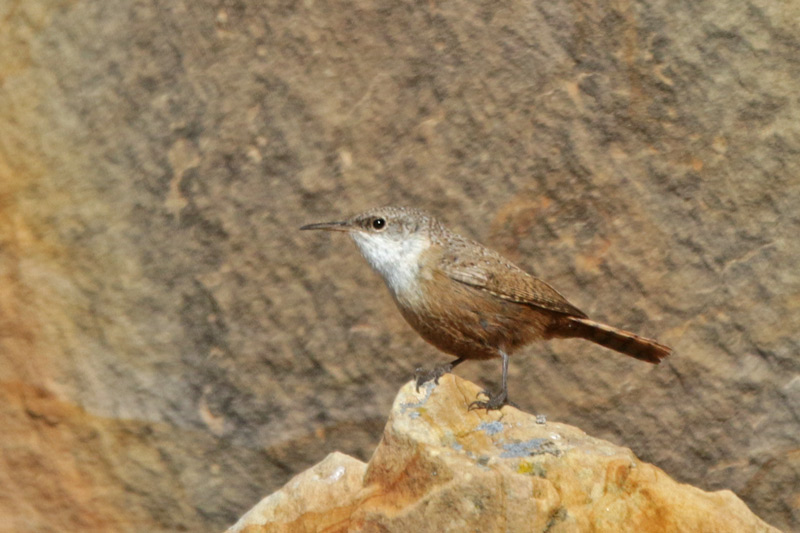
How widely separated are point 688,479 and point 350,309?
Result: 6.73ft

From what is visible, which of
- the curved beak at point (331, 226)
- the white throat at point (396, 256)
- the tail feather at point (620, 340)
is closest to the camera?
the tail feather at point (620, 340)

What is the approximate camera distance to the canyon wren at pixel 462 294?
4762 mm

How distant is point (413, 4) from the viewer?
527 centimetres

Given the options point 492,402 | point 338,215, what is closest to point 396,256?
point 338,215

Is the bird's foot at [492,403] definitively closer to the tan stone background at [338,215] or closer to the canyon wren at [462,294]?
the canyon wren at [462,294]

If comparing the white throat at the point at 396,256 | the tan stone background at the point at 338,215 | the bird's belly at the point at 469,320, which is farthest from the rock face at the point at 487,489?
the tan stone background at the point at 338,215

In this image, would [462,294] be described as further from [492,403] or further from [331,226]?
[331,226]

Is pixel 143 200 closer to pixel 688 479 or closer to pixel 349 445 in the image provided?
pixel 349 445

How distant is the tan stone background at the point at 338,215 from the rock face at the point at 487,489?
1.30 m

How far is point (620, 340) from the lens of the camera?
4812mm

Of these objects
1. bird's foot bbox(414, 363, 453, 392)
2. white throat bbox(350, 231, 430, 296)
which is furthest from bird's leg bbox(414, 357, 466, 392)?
white throat bbox(350, 231, 430, 296)

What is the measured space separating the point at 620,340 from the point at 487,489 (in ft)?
4.82

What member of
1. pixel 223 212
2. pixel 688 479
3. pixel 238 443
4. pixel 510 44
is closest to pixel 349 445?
pixel 238 443

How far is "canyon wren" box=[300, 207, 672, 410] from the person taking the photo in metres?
4.76
